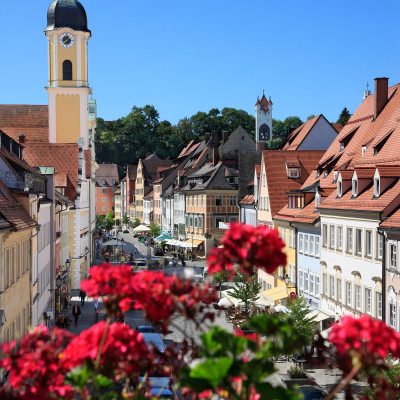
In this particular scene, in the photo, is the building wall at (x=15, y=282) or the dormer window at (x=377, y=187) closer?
the building wall at (x=15, y=282)

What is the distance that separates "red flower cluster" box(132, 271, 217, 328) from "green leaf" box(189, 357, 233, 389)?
0.46 m

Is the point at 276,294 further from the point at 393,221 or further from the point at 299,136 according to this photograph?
the point at 299,136

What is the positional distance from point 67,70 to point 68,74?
31cm

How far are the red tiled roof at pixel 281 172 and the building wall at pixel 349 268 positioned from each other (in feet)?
36.8

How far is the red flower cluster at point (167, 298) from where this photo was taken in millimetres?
A: 5059

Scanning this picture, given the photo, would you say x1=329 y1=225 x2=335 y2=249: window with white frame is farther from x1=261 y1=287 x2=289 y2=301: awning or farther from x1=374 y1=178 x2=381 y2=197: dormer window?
x1=261 y1=287 x2=289 y2=301: awning

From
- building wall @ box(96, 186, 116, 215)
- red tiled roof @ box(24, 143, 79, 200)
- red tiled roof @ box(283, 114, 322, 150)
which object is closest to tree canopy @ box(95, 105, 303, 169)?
building wall @ box(96, 186, 116, 215)

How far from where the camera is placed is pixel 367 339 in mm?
4457

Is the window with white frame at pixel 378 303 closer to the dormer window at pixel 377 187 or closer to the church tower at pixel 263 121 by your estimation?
the dormer window at pixel 377 187

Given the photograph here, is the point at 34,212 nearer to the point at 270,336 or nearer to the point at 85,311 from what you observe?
the point at 85,311

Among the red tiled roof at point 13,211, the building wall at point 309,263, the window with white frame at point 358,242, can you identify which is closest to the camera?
the red tiled roof at point 13,211

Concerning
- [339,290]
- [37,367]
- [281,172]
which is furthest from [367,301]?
[37,367]

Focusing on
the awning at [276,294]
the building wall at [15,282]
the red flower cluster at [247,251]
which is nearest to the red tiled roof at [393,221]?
the building wall at [15,282]

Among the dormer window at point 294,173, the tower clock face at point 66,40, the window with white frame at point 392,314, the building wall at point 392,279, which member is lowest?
the window with white frame at point 392,314
